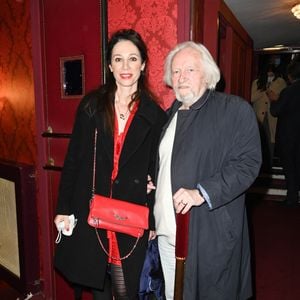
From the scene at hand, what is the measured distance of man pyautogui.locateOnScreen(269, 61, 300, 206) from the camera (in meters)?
3.94

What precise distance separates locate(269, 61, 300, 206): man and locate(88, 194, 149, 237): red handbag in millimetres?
3190

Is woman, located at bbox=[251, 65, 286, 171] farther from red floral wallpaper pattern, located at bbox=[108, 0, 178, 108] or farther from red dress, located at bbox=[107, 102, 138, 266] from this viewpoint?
red dress, located at bbox=[107, 102, 138, 266]

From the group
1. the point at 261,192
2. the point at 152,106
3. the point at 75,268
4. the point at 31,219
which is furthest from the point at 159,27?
the point at 261,192

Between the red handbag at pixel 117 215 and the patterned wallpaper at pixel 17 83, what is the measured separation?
1.10 m

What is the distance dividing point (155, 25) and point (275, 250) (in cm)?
231

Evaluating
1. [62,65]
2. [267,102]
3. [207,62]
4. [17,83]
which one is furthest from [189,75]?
[267,102]

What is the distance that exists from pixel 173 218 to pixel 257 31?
132 inches

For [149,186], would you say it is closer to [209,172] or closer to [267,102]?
[209,172]

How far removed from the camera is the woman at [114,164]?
137 centimetres

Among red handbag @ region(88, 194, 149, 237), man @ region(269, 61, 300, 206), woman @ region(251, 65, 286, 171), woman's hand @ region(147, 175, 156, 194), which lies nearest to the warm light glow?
man @ region(269, 61, 300, 206)

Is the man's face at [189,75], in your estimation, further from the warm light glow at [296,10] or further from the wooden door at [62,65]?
the warm light glow at [296,10]

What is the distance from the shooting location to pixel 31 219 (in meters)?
2.25

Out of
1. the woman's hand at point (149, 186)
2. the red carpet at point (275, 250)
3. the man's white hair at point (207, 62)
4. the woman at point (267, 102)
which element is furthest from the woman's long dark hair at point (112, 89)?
the woman at point (267, 102)

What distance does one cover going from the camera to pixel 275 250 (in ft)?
9.80
